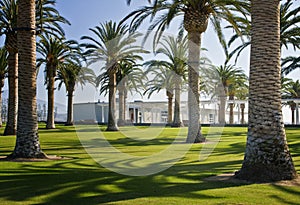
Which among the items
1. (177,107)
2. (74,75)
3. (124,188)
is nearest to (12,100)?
(74,75)

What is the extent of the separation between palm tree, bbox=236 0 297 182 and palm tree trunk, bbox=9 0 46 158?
23.9 feet

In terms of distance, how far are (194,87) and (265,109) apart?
12.8 metres

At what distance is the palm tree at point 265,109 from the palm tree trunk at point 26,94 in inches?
286

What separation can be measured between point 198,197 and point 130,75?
3930cm

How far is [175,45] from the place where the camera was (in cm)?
4106

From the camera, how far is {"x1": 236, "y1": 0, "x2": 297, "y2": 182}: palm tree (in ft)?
28.2

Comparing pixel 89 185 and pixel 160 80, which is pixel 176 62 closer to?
pixel 160 80

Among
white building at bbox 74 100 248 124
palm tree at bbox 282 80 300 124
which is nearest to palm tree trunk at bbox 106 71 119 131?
white building at bbox 74 100 248 124

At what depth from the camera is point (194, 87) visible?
70.7 ft

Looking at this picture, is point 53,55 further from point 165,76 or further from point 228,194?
point 228,194

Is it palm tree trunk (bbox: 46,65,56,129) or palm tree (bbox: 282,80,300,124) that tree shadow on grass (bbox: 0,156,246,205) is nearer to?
palm tree trunk (bbox: 46,65,56,129)

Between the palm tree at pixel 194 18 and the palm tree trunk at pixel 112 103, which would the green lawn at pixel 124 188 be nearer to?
the palm tree at pixel 194 18

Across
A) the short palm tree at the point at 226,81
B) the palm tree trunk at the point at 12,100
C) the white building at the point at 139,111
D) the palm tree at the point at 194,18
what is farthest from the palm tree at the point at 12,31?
the white building at the point at 139,111

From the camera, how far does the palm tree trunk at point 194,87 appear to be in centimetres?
2120
